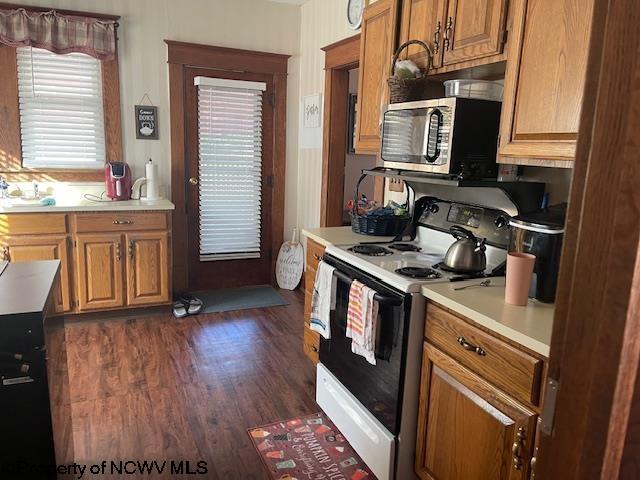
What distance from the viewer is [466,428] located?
163cm

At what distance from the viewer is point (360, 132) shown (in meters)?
2.82

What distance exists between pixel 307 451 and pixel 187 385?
89 centimetres

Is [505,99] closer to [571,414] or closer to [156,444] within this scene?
[571,414]

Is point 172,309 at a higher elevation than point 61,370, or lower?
lower

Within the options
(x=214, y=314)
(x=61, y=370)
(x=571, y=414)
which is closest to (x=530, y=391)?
(x=571, y=414)

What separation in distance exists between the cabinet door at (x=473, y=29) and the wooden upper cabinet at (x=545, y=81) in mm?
79

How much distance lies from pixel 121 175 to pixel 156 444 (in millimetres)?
2288

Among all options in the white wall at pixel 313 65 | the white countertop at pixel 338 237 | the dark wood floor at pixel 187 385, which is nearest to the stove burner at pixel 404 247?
the white countertop at pixel 338 237

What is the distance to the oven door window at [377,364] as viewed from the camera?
1899mm

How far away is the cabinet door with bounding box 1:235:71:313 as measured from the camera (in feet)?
10.9

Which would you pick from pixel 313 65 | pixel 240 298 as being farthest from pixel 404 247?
pixel 313 65

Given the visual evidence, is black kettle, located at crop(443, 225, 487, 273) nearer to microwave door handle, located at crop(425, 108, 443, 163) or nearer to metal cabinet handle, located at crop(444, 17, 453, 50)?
microwave door handle, located at crop(425, 108, 443, 163)

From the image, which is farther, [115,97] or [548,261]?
[115,97]

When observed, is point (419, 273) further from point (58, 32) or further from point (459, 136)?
point (58, 32)
